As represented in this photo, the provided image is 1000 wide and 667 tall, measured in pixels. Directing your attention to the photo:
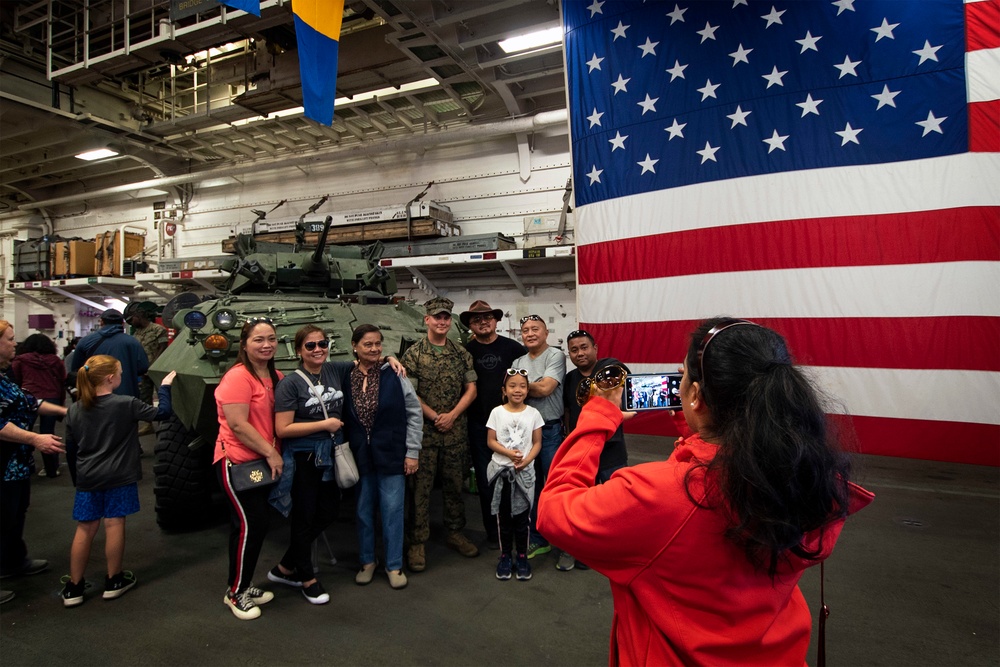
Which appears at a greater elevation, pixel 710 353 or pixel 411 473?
pixel 710 353

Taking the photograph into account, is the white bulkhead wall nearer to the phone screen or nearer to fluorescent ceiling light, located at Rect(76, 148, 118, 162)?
fluorescent ceiling light, located at Rect(76, 148, 118, 162)

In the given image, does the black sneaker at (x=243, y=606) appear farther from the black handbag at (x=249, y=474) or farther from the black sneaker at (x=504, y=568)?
the black sneaker at (x=504, y=568)

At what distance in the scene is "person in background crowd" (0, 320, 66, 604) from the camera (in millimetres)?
2924

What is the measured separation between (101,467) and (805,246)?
4.55m

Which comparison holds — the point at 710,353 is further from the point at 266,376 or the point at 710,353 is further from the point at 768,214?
the point at 768,214

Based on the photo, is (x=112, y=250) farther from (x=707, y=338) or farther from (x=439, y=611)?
(x=707, y=338)

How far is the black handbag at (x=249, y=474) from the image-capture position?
2717 millimetres

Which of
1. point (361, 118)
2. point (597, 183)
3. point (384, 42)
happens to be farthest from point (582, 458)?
point (361, 118)

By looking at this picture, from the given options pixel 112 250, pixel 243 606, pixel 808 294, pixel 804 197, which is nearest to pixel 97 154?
pixel 112 250

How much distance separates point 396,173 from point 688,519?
1018cm

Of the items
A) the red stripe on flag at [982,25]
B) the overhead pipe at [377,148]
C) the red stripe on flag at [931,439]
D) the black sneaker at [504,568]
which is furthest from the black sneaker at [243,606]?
the overhead pipe at [377,148]

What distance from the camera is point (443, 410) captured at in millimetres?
3506

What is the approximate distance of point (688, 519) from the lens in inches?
35.1

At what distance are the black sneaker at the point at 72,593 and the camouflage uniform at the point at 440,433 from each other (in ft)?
5.72
